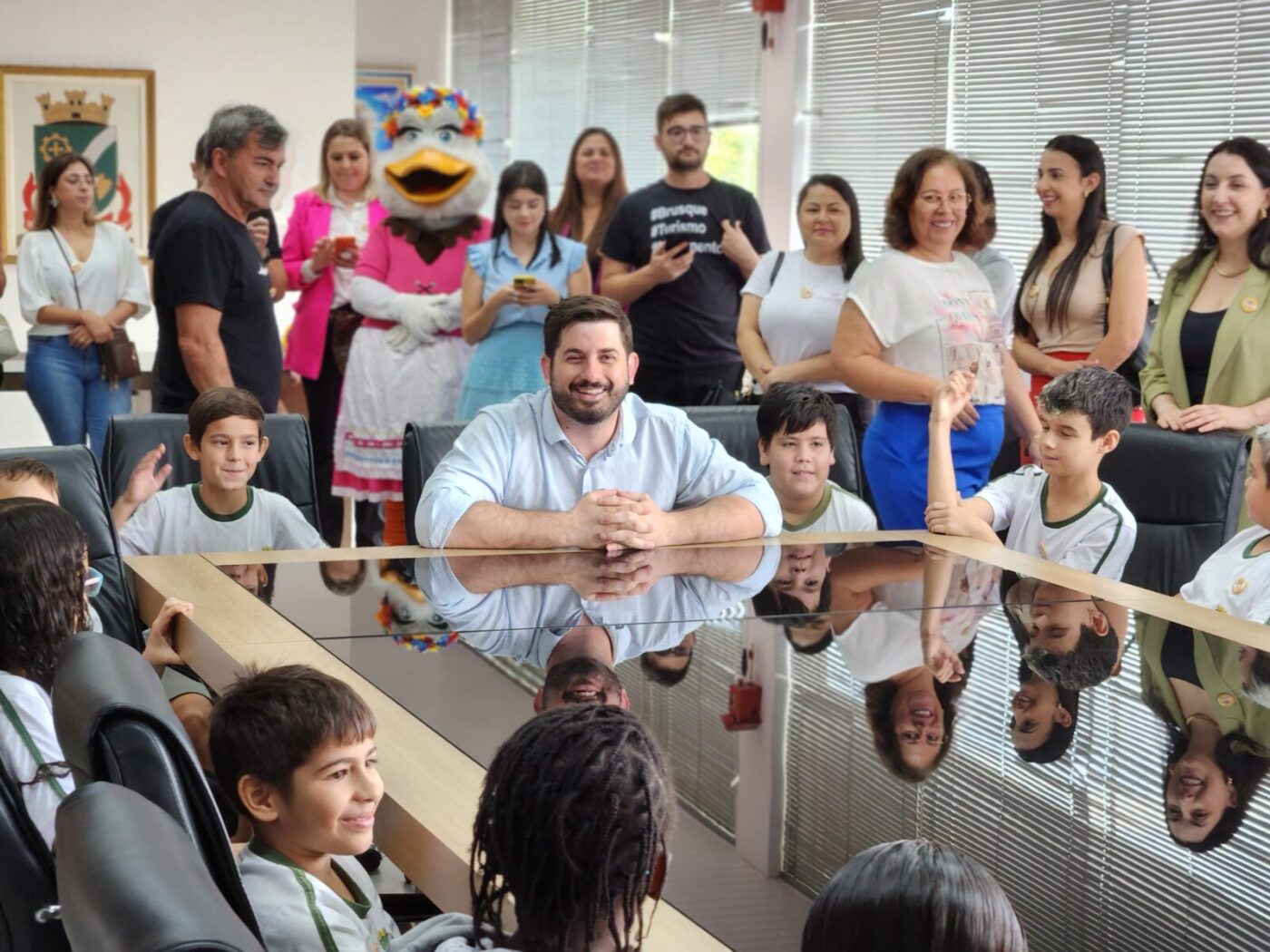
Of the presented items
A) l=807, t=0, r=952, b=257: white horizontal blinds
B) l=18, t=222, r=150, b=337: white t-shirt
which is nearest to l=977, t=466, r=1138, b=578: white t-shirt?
l=807, t=0, r=952, b=257: white horizontal blinds

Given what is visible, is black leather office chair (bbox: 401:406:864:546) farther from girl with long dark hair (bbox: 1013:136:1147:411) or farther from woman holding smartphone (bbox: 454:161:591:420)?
woman holding smartphone (bbox: 454:161:591:420)

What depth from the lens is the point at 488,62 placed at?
31.8 ft

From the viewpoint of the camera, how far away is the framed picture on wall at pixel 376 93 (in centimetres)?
983

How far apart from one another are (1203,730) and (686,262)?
3.04 meters

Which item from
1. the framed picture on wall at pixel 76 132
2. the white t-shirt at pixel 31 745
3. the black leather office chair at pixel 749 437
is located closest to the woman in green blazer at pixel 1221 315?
A: the black leather office chair at pixel 749 437

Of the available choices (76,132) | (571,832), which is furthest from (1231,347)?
(76,132)

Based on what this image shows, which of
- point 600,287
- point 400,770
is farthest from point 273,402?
point 400,770

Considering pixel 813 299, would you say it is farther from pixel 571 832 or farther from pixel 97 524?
pixel 571 832

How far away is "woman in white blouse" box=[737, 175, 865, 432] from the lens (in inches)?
169

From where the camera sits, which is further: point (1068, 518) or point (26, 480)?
point (1068, 518)

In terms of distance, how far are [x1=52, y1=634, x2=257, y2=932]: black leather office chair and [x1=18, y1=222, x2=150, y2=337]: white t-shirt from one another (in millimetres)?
4270

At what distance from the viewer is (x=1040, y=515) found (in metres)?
3.12

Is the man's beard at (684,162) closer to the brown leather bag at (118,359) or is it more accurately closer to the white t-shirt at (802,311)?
the white t-shirt at (802,311)

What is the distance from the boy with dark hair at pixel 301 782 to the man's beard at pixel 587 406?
1314mm
